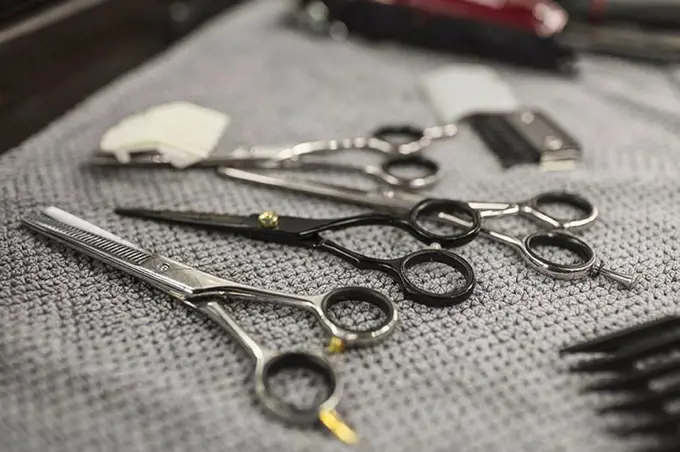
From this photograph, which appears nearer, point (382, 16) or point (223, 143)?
point (223, 143)

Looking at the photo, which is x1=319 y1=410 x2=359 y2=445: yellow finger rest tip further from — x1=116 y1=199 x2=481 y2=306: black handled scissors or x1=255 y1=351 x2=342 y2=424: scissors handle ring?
x1=116 y1=199 x2=481 y2=306: black handled scissors

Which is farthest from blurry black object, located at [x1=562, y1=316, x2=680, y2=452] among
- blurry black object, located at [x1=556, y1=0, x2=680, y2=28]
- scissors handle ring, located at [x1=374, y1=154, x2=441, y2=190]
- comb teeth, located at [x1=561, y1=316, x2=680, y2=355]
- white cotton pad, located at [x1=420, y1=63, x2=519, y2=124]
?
blurry black object, located at [x1=556, y1=0, x2=680, y2=28]

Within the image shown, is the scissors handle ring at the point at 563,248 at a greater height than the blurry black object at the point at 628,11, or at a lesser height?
lesser

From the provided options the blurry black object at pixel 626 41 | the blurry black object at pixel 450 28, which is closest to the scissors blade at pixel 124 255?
the blurry black object at pixel 450 28

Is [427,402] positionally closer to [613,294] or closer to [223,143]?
[613,294]

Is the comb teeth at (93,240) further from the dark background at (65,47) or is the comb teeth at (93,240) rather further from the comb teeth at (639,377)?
the comb teeth at (639,377)

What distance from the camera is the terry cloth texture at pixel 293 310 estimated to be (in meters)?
0.37

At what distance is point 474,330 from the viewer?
1.43 ft

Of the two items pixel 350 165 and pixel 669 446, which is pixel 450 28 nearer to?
pixel 350 165

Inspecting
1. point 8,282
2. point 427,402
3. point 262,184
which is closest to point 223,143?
point 262,184

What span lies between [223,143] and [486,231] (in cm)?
27

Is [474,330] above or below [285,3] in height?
below

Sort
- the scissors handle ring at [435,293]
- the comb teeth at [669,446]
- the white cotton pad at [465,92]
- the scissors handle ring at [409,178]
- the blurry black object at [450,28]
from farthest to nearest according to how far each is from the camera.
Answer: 1. the blurry black object at [450,28]
2. the white cotton pad at [465,92]
3. the scissors handle ring at [409,178]
4. the scissors handle ring at [435,293]
5. the comb teeth at [669,446]

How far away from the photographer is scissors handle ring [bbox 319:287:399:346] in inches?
16.0
